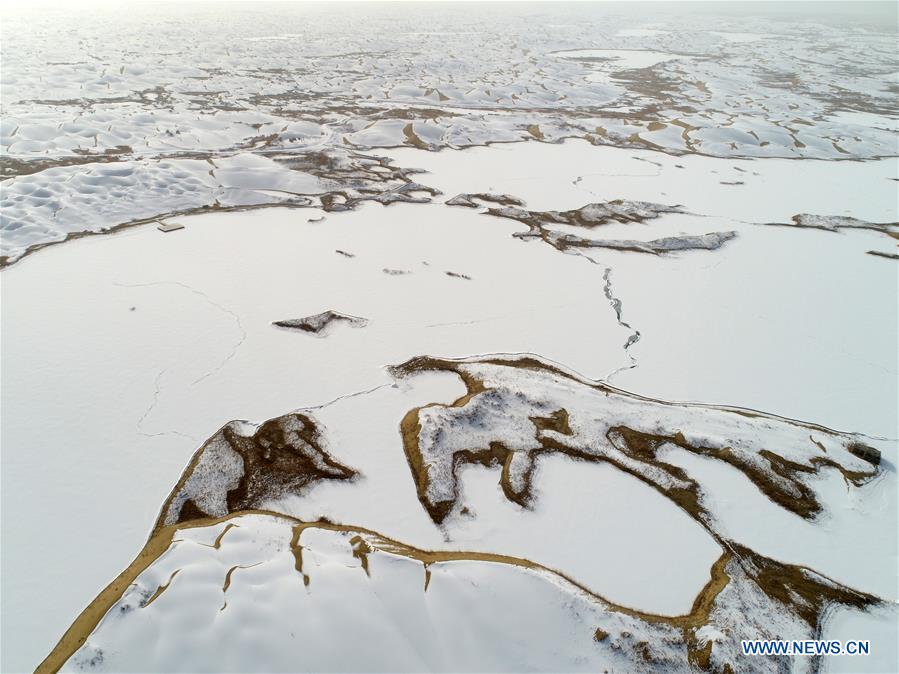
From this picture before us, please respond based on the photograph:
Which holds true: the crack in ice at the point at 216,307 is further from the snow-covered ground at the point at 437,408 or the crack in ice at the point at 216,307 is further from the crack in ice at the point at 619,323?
the crack in ice at the point at 619,323

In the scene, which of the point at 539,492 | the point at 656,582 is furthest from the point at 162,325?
the point at 656,582

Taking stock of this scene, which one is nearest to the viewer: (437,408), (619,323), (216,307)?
(437,408)

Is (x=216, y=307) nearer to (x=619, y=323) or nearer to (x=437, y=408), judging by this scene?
(x=437, y=408)

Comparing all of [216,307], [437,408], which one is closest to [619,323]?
[437,408]

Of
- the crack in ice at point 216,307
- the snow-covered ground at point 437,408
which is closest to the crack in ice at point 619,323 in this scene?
the snow-covered ground at point 437,408

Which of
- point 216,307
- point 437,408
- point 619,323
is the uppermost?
point 216,307

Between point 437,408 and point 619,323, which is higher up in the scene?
point 437,408

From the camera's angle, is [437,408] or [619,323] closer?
[437,408]

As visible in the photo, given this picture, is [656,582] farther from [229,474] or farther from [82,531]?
[82,531]
